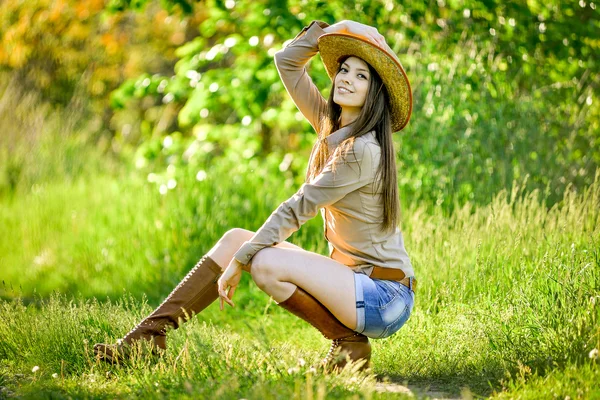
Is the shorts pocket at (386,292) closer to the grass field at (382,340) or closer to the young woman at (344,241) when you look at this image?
the young woman at (344,241)

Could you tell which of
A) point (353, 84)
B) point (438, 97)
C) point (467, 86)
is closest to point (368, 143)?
point (353, 84)

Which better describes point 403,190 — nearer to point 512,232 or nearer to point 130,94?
point 512,232

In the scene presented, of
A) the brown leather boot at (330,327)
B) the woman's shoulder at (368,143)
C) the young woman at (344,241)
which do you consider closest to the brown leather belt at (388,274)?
the young woman at (344,241)

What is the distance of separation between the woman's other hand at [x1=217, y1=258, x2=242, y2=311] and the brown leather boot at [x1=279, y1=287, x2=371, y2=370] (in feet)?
0.72

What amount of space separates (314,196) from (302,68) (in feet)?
2.90

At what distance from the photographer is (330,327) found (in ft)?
11.1

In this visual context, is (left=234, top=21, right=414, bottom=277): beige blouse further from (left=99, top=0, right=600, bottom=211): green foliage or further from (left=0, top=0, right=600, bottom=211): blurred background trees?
(left=99, top=0, right=600, bottom=211): green foliage

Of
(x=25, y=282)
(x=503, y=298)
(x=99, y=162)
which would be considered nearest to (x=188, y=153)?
(x=99, y=162)

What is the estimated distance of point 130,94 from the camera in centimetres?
730

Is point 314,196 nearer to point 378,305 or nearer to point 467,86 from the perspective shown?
point 378,305

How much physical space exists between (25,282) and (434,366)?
3767 millimetres

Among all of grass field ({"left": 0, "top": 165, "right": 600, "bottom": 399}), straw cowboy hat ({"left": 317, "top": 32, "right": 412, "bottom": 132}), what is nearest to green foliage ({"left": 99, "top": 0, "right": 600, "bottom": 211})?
grass field ({"left": 0, "top": 165, "right": 600, "bottom": 399})

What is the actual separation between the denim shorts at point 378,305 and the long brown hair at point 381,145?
0.80 feet

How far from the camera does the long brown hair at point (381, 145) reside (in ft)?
11.0
